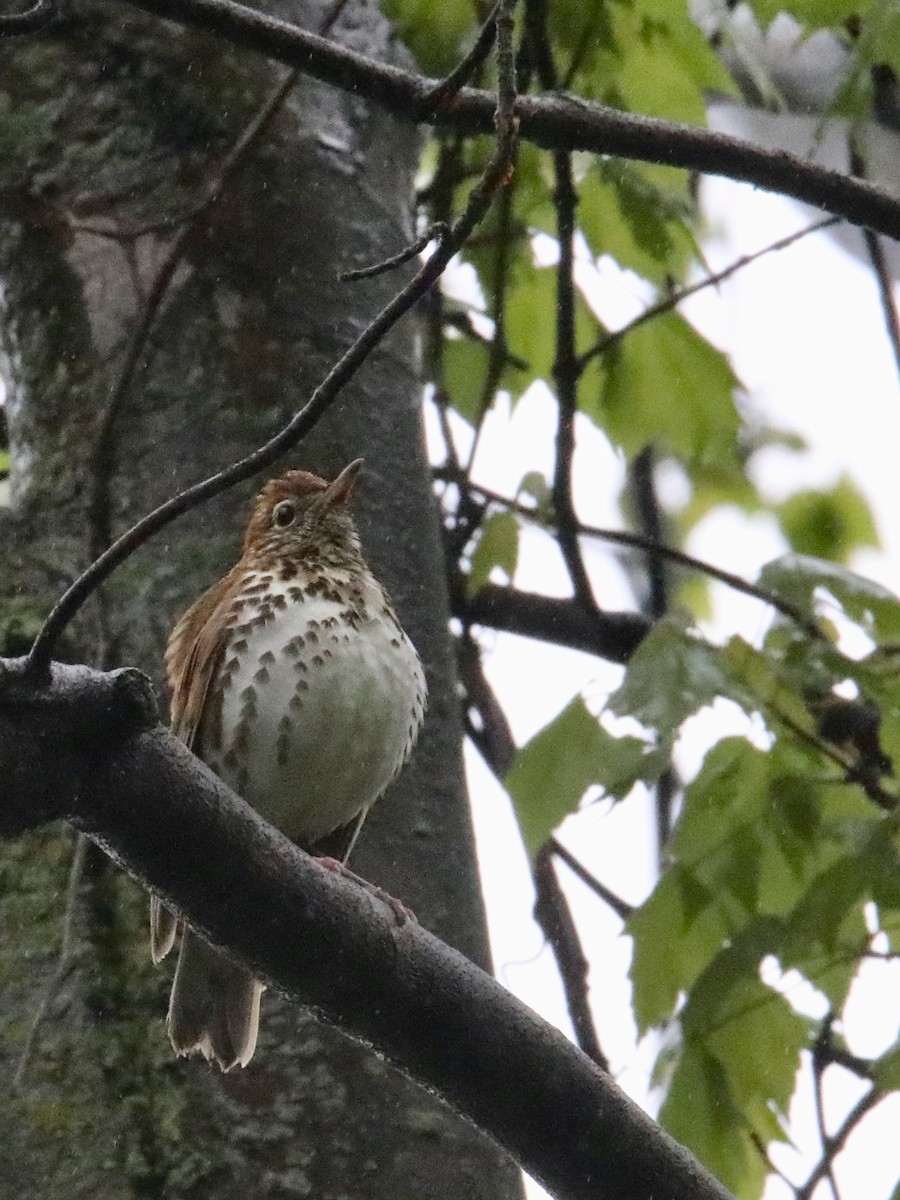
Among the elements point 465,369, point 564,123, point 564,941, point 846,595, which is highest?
point 465,369

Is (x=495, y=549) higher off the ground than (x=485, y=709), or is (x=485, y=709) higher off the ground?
(x=495, y=549)

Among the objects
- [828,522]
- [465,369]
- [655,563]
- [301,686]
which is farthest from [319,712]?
[828,522]

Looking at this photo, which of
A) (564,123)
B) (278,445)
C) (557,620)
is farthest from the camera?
(557,620)

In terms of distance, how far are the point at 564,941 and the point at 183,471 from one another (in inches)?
57.0

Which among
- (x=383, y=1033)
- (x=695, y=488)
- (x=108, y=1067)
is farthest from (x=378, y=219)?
(x=695, y=488)

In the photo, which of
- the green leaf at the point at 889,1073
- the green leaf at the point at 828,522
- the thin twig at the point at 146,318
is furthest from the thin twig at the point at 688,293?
the green leaf at the point at 828,522

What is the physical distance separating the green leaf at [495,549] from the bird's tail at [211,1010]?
139cm

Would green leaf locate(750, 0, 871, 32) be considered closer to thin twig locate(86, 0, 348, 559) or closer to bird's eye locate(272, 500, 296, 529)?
thin twig locate(86, 0, 348, 559)

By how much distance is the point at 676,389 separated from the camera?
4246mm

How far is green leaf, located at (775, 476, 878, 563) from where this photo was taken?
23.4 feet

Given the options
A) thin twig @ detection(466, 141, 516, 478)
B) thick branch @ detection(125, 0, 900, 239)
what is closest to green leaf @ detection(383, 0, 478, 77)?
thin twig @ detection(466, 141, 516, 478)

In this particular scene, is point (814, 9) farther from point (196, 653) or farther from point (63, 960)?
point (63, 960)

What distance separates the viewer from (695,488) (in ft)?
24.9

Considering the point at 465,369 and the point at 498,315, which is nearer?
the point at 498,315
